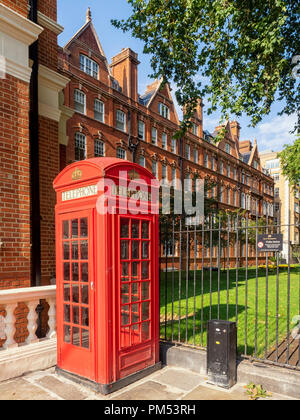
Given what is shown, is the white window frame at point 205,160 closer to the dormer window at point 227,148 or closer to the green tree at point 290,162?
the dormer window at point 227,148

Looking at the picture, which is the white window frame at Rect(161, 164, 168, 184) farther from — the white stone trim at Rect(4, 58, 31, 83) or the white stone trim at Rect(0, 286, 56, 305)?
the white stone trim at Rect(0, 286, 56, 305)

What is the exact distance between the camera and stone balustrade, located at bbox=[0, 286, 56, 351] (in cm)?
434

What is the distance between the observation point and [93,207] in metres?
3.84

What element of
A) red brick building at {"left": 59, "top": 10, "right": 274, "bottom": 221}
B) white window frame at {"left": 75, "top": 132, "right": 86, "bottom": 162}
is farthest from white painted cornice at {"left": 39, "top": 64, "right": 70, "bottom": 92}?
white window frame at {"left": 75, "top": 132, "right": 86, "bottom": 162}

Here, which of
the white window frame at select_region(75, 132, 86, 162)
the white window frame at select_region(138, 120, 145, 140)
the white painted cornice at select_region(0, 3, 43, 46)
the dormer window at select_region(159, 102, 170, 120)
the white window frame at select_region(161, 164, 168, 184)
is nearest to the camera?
the white painted cornice at select_region(0, 3, 43, 46)

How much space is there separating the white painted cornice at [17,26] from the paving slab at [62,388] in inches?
214

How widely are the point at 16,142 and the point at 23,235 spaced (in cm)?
157

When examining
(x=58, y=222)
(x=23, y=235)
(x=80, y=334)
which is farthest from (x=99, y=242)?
(x=23, y=235)

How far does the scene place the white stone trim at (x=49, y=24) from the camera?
617 centimetres

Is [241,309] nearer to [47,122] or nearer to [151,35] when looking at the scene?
[47,122]

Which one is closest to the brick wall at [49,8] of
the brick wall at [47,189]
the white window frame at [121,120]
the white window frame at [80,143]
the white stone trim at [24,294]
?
the brick wall at [47,189]

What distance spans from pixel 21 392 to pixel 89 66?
21372mm

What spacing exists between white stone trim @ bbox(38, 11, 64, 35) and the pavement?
6.56 metres

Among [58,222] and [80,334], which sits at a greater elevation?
[58,222]
